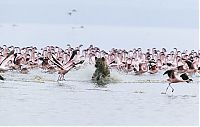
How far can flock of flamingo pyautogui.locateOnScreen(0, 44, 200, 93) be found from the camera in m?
2.17

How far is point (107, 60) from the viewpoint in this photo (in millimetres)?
2164

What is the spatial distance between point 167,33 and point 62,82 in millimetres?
480

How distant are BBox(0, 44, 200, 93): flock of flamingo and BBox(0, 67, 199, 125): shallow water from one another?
3 centimetres

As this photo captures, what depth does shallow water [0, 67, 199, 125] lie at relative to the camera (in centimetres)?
209

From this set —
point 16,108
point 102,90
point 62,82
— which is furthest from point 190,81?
point 16,108

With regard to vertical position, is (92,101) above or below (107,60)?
below

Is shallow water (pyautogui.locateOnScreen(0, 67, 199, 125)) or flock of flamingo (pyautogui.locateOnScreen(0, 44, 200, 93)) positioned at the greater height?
flock of flamingo (pyautogui.locateOnScreen(0, 44, 200, 93))

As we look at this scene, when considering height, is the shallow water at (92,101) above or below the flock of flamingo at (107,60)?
below

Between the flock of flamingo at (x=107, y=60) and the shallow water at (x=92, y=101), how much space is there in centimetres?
3

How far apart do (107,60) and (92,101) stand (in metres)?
0.18

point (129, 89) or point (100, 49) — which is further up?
point (100, 49)

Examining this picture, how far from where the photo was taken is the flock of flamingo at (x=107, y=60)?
217 cm

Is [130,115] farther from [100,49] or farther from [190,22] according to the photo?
[190,22]

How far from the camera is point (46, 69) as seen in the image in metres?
2.18
